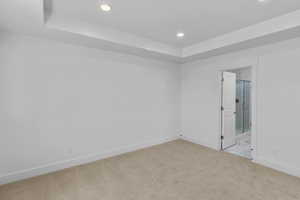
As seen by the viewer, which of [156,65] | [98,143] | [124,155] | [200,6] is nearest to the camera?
[200,6]

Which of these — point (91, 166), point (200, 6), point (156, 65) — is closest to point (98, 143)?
point (91, 166)

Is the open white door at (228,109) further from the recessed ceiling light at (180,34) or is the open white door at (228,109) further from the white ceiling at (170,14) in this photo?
the recessed ceiling light at (180,34)

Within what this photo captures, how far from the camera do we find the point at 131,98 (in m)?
3.83

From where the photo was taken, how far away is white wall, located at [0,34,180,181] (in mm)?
2498

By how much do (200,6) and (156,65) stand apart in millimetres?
2209

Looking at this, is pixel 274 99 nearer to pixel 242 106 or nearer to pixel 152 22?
pixel 242 106

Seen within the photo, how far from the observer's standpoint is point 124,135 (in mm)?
3750

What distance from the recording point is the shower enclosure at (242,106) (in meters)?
5.21

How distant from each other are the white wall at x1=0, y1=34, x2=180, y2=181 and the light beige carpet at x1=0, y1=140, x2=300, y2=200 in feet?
1.47

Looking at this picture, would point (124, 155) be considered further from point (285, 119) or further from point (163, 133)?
point (285, 119)

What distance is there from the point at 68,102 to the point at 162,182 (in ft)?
7.62

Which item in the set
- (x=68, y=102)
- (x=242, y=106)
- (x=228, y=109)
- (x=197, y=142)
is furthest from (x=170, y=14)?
(x=242, y=106)

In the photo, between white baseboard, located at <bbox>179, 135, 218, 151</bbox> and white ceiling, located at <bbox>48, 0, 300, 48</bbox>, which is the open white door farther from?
white ceiling, located at <bbox>48, 0, 300, 48</bbox>

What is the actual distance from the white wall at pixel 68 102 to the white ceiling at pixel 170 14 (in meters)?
0.78
